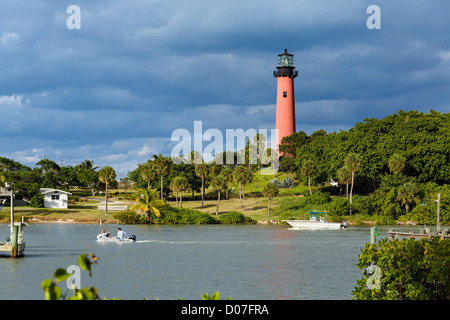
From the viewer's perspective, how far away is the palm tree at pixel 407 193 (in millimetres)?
97938

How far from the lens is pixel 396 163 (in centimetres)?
10212

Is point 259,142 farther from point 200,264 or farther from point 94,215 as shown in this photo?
point 200,264

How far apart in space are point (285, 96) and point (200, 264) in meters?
87.4

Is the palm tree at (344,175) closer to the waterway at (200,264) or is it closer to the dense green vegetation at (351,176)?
the dense green vegetation at (351,176)

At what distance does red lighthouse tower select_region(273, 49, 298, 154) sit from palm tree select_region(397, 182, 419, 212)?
41.6 metres

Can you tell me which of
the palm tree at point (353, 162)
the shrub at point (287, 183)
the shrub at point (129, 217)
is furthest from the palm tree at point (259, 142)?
the shrub at point (129, 217)

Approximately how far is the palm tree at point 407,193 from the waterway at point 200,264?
1749 cm

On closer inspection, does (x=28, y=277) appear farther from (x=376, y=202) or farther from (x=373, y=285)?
(x=376, y=202)

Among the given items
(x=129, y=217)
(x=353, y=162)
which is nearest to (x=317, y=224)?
(x=353, y=162)

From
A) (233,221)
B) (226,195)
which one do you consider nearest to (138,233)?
(233,221)

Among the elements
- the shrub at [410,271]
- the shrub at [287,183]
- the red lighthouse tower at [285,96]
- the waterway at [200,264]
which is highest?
the red lighthouse tower at [285,96]

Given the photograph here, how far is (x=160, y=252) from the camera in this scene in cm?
5928

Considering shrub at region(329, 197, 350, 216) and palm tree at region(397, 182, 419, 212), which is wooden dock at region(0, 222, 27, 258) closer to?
shrub at region(329, 197, 350, 216)

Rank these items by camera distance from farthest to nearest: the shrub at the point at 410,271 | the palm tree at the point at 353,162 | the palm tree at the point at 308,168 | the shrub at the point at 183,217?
the palm tree at the point at 308,168 < the palm tree at the point at 353,162 < the shrub at the point at 183,217 < the shrub at the point at 410,271
